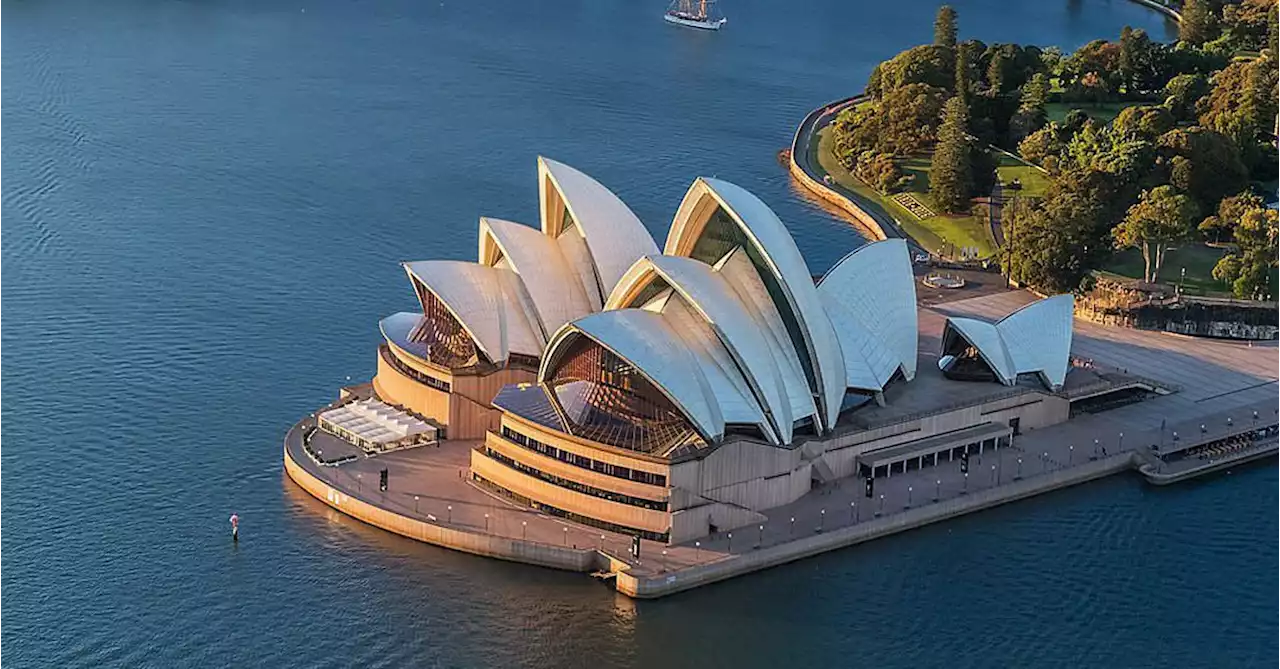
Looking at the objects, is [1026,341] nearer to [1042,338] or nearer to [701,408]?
A: [1042,338]

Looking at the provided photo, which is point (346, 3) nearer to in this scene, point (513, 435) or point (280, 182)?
point (280, 182)

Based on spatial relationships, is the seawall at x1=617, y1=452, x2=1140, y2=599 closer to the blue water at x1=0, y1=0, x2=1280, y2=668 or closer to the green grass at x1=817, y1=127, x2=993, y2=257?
the blue water at x1=0, y1=0, x2=1280, y2=668

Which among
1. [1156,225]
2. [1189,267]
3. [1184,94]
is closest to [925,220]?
[1189,267]

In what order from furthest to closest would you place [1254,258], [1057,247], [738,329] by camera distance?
[1057,247], [1254,258], [738,329]

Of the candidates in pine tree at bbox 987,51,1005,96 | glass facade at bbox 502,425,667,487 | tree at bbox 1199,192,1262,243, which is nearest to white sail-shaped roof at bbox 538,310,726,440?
glass facade at bbox 502,425,667,487

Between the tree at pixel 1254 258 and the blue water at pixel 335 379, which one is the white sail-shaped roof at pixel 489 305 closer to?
the blue water at pixel 335 379

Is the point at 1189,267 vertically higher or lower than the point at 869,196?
lower
